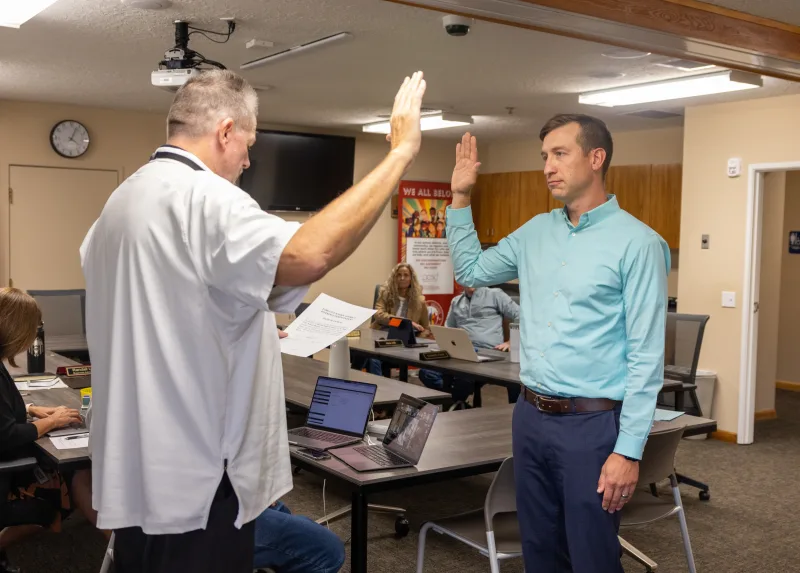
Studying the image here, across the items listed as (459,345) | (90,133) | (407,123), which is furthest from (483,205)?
(407,123)

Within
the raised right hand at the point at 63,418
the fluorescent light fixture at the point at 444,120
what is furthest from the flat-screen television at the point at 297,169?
the raised right hand at the point at 63,418

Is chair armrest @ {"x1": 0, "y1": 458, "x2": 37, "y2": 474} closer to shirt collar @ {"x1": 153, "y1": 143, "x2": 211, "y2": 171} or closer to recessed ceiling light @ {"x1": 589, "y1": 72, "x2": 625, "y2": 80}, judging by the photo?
shirt collar @ {"x1": 153, "y1": 143, "x2": 211, "y2": 171}

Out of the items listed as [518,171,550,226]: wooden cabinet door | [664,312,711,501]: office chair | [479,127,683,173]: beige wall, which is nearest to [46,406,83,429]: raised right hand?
[664,312,711,501]: office chair

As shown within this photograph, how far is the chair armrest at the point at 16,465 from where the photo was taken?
262cm

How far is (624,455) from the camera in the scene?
2.02 metres

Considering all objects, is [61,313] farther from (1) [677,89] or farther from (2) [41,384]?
(1) [677,89]

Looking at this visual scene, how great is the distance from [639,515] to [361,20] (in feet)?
9.10

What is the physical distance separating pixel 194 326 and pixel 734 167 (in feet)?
19.0

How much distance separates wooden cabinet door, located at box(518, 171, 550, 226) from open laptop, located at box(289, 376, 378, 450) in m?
5.95

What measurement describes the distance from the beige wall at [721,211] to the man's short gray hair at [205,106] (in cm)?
552

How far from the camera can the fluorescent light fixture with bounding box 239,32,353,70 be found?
14.9ft

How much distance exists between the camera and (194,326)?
1.33 meters

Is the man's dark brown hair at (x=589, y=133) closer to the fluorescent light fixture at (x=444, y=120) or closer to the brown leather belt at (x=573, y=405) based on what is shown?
the brown leather belt at (x=573, y=405)

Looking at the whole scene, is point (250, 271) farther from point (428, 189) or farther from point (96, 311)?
point (428, 189)
